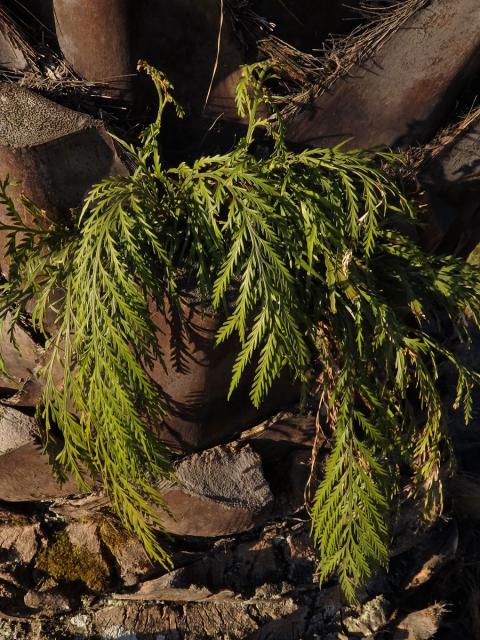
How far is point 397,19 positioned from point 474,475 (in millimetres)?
2577

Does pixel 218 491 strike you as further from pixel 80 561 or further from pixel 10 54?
pixel 10 54

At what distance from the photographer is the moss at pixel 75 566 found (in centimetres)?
295

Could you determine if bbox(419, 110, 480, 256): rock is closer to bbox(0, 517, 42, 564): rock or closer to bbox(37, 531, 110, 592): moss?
bbox(37, 531, 110, 592): moss

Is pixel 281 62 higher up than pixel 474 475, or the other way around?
pixel 281 62

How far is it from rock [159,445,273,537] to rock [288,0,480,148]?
1.33 m

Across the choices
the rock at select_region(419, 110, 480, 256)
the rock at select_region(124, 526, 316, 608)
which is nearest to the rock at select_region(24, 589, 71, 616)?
the rock at select_region(124, 526, 316, 608)

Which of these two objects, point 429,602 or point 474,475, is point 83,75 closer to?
point 474,475

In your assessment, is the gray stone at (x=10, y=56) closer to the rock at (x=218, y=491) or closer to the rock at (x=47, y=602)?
the rock at (x=218, y=491)

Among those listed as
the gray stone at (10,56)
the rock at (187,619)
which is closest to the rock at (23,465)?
the rock at (187,619)

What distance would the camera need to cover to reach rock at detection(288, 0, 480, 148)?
246 centimetres

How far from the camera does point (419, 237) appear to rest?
2828mm

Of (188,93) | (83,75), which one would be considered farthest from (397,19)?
(83,75)

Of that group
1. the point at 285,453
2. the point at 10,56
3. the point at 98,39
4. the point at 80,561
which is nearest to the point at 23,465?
the point at 80,561

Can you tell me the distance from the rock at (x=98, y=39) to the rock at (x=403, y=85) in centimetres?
68
